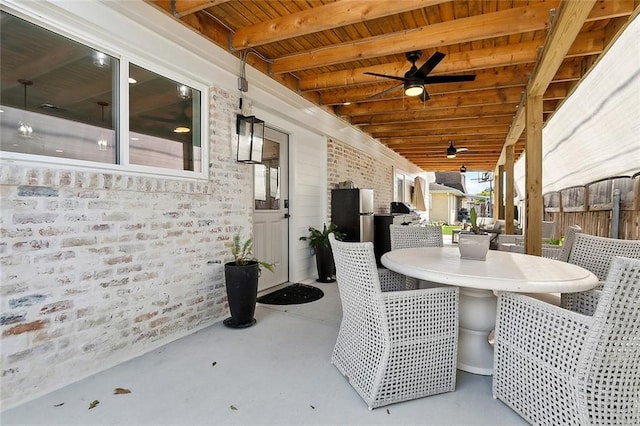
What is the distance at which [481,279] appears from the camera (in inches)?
72.5

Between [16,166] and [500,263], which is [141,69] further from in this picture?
[500,263]

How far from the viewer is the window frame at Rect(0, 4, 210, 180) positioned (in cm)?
207

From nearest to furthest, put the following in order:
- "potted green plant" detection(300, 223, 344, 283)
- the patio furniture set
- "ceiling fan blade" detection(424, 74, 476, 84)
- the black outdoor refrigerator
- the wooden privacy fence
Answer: the patio furniture set → "ceiling fan blade" detection(424, 74, 476, 84) → the wooden privacy fence → "potted green plant" detection(300, 223, 344, 283) → the black outdoor refrigerator

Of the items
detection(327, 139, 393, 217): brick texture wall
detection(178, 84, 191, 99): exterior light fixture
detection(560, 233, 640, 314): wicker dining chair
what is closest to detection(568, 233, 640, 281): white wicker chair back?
detection(560, 233, 640, 314): wicker dining chair

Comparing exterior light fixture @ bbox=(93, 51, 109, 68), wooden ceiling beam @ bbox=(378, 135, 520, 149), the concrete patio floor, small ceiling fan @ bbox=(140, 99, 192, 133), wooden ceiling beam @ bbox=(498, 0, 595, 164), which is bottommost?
the concrete patio floor

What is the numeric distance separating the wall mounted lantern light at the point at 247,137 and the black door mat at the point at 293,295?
5.82 ft

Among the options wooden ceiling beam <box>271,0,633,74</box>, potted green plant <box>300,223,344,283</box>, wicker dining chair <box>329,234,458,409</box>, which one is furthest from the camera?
potted green plant <box>300,223,344,283</box>

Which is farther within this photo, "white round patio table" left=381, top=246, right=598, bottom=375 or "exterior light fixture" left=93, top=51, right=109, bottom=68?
"exterior light fixture" left=93, top=51, right=109, bottom=68

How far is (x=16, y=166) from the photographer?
1.94 metres

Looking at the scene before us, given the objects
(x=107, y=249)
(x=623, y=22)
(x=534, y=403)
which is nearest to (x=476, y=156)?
(x=623, y=22)

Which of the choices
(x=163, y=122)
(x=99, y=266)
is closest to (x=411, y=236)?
(x=163, y=122)

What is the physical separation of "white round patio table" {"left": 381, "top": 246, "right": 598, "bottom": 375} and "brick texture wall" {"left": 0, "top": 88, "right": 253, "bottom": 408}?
1882mm

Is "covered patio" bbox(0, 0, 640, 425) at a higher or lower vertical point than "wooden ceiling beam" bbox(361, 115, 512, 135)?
lower

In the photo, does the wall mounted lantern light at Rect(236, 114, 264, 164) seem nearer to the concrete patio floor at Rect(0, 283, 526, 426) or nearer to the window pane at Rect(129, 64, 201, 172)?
the window pane at Rect(129, 64, 201, 172)
